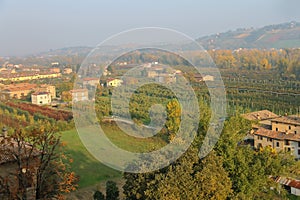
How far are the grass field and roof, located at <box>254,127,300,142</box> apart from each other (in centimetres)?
206

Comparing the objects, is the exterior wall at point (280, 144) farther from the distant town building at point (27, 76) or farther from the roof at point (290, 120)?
the distant town building at point (27, 76)

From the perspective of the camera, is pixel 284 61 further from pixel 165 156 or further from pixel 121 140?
pixel 165 156

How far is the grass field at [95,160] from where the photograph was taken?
550 centimetres

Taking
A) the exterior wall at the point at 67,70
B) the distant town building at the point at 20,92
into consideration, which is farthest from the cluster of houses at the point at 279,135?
the exterior wall at the point at 67,70

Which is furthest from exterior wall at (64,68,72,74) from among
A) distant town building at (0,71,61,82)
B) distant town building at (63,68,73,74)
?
distant town building at (0,71,61,82)

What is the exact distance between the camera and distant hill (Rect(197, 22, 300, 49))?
44594mm

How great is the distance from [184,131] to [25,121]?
661 cm

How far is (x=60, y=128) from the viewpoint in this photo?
9156 millimetres

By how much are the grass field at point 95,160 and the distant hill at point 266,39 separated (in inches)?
1432

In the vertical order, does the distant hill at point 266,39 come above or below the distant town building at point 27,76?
above

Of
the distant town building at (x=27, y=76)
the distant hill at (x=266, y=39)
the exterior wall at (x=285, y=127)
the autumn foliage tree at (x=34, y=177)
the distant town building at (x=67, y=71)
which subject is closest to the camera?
the autumn foliage tree at (x=34, y=177)

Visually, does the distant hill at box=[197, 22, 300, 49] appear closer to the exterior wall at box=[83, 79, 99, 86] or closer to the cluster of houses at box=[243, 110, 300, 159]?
the exterior wall at box=[83, 79, 99, 86]

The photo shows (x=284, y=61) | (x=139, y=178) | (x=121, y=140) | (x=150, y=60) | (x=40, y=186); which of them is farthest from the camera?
(x=284, y=61)

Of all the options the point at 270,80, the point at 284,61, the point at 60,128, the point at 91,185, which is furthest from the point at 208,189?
the point at 284,61
